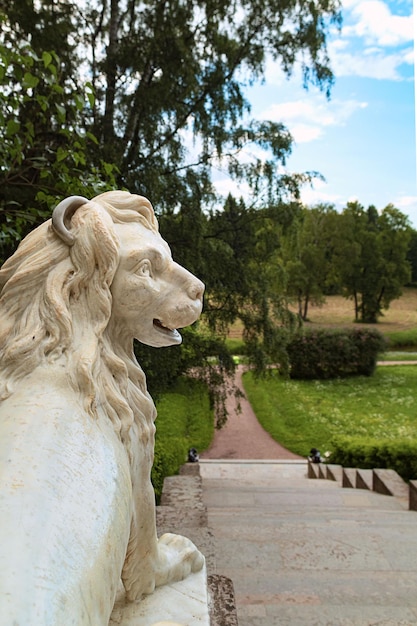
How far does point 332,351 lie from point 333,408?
423 cm

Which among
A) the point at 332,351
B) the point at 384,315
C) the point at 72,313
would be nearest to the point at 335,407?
the point at 332,351

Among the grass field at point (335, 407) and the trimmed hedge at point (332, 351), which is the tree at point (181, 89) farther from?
the trimmed hedge at point (332, 351)

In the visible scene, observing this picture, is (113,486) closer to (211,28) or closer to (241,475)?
(211,28)

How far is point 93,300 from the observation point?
1425 mm

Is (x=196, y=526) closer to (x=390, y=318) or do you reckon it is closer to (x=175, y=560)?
(x=175, y=560)

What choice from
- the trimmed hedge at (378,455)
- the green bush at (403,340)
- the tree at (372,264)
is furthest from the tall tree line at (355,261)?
the trimmed hedge at (378,455)

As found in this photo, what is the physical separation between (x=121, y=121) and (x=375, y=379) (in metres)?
13.3

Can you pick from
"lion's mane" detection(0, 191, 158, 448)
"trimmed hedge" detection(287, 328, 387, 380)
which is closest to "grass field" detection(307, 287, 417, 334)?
"trimmed hedge" detection(287, 328, 387, 380)

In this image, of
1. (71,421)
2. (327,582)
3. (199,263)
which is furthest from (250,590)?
(199,263)

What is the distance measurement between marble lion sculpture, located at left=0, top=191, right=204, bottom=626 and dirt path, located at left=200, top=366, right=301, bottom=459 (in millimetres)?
8201

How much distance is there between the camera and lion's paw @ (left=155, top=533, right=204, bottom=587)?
5.89 ft

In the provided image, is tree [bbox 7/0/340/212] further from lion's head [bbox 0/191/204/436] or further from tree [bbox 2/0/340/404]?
lion's head [bbox 0/191/204/436]

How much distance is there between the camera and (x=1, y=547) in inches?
38.3

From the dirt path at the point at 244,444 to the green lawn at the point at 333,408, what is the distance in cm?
23
